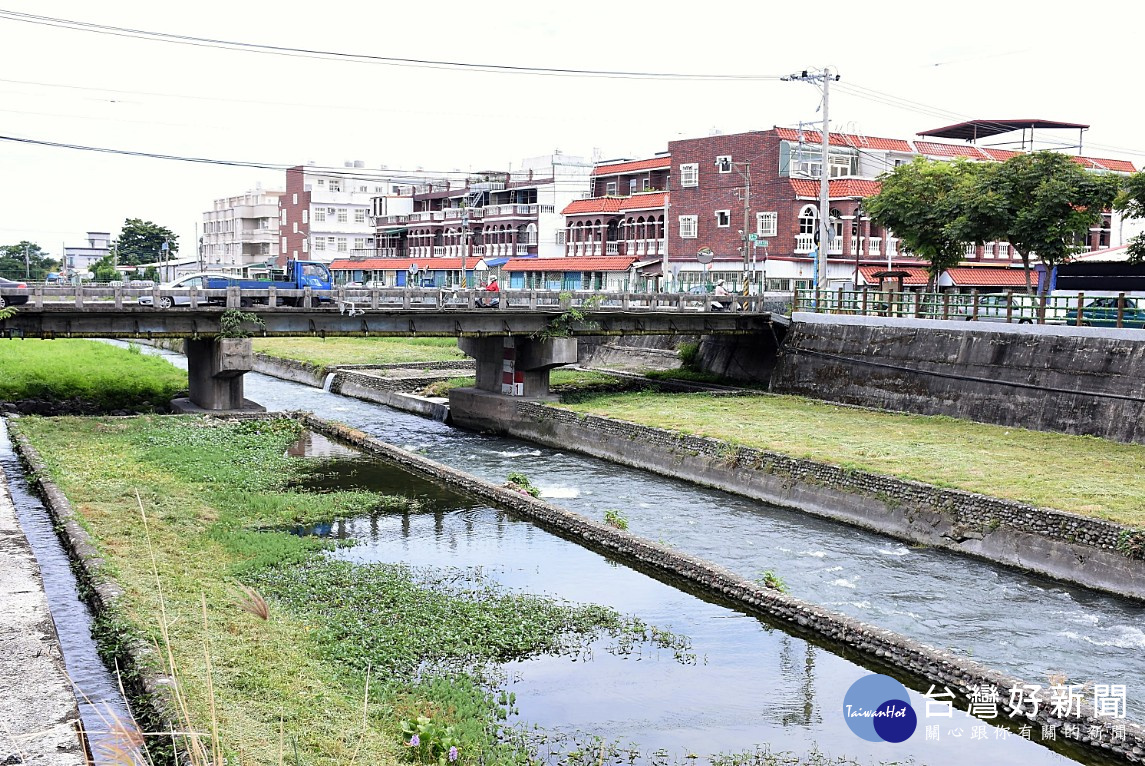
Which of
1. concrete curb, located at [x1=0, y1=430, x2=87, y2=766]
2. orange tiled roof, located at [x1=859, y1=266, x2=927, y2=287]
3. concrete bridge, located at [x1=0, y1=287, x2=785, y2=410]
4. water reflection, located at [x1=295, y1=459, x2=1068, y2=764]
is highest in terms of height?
orange tiled roof, located at [x1=859, y1=266, x2=927, y2=287]

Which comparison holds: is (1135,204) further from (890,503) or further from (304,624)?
(304,624)

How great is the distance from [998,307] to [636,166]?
140 feet

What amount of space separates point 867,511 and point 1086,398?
11.1 m

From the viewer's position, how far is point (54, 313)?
123ft

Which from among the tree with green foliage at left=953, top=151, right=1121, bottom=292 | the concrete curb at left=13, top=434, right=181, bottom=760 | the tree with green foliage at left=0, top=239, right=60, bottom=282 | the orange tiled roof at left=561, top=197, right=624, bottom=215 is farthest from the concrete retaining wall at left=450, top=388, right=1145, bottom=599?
the tree with green foliage at left=0, top=239, right=60, bottom=282

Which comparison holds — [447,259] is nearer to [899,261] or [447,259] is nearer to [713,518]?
[899,261]

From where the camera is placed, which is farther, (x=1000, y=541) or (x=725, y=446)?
(x=725, y=446)

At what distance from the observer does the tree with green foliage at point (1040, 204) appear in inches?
1714

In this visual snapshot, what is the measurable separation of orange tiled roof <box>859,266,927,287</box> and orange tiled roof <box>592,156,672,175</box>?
16.6m

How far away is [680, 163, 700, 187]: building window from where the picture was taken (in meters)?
68.4

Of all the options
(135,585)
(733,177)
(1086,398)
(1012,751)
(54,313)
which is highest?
(733,177)

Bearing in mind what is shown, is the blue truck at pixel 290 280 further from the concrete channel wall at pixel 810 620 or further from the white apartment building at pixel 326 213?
the white apartment building at pixel 326 213

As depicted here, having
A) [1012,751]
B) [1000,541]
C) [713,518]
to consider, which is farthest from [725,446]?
[1012,751]

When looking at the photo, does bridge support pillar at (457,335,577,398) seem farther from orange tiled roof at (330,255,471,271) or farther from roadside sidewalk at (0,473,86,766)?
orange tiled roof at (330,255,471,271)
